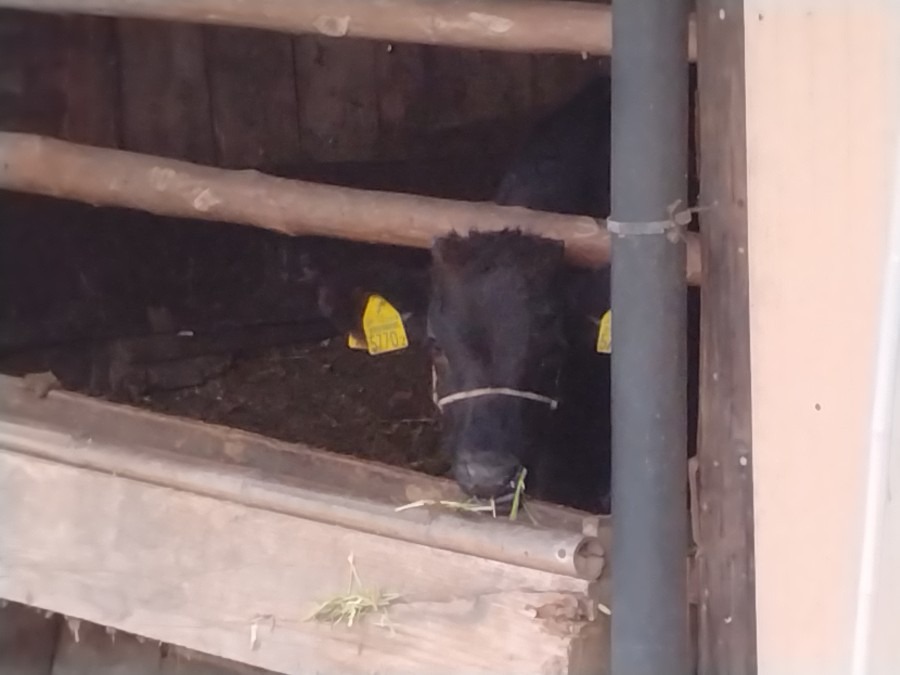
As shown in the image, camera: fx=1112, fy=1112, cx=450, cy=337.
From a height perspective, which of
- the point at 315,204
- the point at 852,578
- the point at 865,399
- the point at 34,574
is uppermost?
the point at 315,204

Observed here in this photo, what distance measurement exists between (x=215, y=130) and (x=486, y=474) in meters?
2.47

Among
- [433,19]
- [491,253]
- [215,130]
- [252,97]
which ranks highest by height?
[252,97]

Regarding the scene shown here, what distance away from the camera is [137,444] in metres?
2.10

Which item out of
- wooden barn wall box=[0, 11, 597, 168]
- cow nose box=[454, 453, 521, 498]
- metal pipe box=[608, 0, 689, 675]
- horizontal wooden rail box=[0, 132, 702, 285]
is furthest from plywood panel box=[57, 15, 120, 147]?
metal pipe box=[608, 0, 689, 675]

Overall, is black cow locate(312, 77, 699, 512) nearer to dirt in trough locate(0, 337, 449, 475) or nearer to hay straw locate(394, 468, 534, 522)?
hay straw locate(394, 468, 534, 522)

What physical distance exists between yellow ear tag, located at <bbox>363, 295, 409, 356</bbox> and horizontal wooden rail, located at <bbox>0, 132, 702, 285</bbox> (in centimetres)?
36

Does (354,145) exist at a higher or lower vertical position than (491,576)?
higher

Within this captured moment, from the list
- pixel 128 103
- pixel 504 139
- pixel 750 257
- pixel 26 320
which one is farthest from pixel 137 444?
pixel 504 139

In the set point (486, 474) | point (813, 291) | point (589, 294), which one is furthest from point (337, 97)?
point (813, 291)

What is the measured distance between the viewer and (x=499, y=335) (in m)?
2.31

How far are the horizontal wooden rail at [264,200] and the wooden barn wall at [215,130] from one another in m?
0.70

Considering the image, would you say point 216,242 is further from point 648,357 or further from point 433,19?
point 648,357

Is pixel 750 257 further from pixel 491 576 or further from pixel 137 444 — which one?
pixel 137 444

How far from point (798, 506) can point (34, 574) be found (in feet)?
4.67
